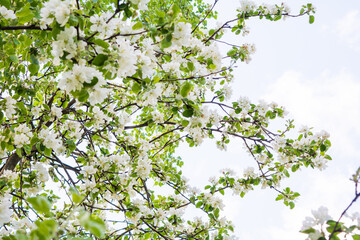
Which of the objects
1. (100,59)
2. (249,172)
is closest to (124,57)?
(100,59)

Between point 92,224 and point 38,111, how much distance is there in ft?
8.32

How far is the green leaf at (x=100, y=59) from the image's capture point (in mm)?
1604

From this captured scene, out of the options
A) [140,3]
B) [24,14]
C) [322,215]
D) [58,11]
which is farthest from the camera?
[24,14]

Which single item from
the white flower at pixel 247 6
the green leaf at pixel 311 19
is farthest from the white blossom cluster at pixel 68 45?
the green leaf at pixel 311 19

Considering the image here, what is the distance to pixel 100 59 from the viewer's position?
1.61 meters

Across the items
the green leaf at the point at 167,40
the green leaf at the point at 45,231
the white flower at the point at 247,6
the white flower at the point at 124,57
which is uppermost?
the white flower at the point at 247,6

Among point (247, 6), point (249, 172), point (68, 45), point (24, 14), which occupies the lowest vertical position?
point (68, 45)

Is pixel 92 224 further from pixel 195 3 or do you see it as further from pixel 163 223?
pixel 195 3

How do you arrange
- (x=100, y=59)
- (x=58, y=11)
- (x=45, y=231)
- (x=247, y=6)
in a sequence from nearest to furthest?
(x=45, y=231), (x=58, y=11), (x=100, y=59), (x=247, y=6)

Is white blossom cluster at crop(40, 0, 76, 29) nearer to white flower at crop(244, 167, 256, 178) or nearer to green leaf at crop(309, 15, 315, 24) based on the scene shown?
white flower at crop(244, 167, 256, 178)

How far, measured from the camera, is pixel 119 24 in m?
1.96

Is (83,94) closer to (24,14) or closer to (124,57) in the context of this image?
(124,57)

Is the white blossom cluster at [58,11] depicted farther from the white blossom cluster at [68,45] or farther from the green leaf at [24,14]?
the green leaf at [24,14]

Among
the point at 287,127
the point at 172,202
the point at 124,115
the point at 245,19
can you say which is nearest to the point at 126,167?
the point at 124,115
